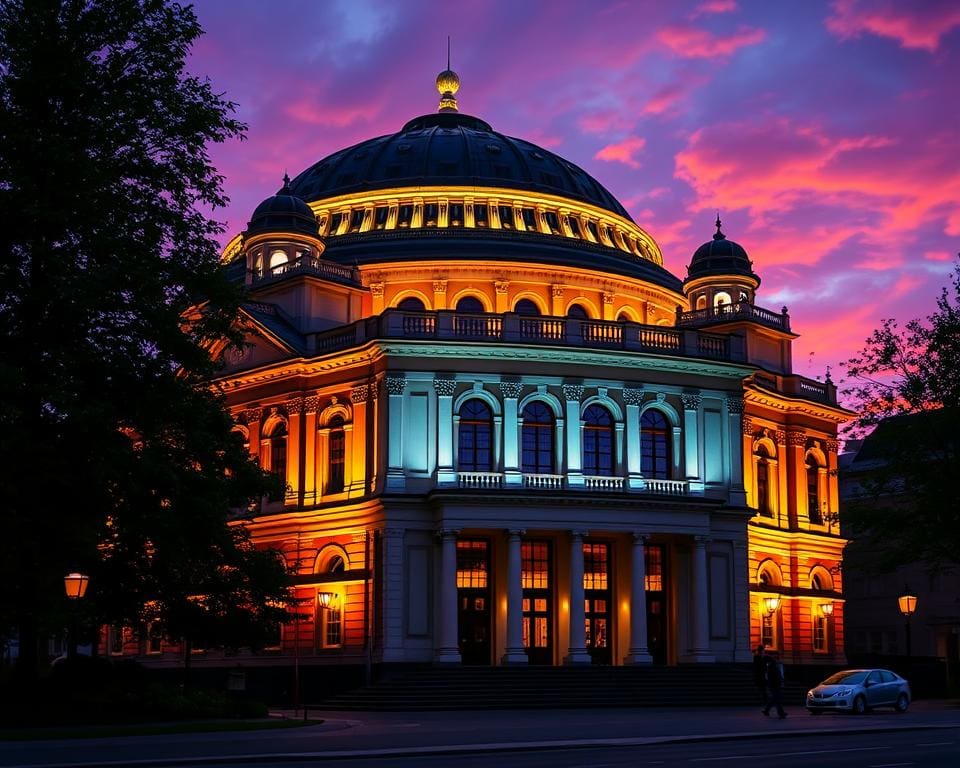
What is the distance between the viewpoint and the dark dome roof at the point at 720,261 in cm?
7519

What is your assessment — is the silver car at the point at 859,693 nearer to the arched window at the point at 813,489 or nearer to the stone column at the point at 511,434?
the stone column at the point at 511,434

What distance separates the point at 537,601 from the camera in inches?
2324

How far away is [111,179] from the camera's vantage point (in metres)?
34.8

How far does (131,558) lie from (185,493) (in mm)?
3480

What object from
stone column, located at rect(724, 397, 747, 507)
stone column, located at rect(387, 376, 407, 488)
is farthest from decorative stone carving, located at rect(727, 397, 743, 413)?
stone column, located at rect(387, 376, 407, 488)

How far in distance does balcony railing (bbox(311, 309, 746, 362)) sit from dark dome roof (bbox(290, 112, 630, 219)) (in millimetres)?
18545

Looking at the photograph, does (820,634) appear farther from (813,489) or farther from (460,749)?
(460,749)

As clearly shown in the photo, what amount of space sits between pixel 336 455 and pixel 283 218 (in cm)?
1423

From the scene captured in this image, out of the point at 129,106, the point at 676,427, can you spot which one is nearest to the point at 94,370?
the point at 129,106

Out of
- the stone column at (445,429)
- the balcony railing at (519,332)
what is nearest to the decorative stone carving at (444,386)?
the stone column at (445,429)

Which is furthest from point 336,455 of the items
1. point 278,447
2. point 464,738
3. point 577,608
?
point 464,738

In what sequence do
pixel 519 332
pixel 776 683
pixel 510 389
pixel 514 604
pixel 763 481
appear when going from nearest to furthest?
pixel 776 683
pixel 514 604
pixel 510 389
pixel 519 332
pixel 763 481

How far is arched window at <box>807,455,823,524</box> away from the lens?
7219 centimetres

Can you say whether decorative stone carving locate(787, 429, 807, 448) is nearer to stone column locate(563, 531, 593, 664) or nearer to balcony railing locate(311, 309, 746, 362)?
balcony railing locate(311, 309, 746, 362)
